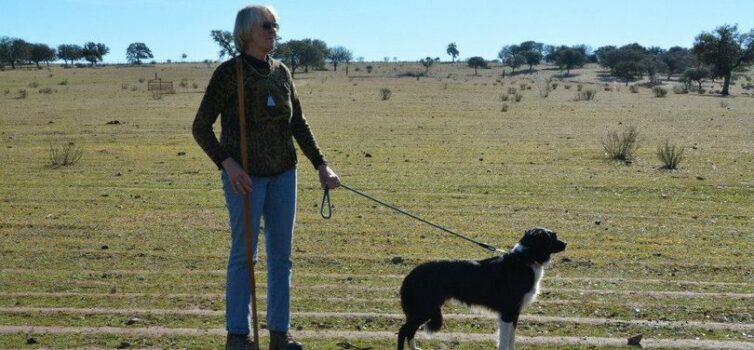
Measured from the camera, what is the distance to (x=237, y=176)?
5129 millimetres

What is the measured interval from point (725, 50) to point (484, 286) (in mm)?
63831

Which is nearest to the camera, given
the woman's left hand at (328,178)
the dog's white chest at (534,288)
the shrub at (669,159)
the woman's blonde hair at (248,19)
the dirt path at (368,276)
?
the woman's blonde hair at (248,19)

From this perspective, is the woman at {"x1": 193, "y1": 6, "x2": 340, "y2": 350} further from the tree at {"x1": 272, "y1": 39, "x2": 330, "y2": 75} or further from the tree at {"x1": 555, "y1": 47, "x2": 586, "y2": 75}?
the tree at {"x1": 555, "y1": 47, "x2": 586, "y2": 75}

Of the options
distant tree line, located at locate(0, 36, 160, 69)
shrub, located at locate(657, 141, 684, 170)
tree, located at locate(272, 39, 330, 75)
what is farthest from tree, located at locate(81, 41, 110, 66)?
shrub, located at locate(657, 141, 684, 170)

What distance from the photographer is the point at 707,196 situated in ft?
44.9

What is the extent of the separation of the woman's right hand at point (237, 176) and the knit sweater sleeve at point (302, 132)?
2.29 feet

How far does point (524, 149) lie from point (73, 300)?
14.8m

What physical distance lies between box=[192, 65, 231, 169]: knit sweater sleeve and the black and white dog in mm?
Result: 1716

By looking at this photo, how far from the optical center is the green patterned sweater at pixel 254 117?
17.1ft

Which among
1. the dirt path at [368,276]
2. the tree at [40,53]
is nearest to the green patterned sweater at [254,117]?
the dirt path at [368,276]

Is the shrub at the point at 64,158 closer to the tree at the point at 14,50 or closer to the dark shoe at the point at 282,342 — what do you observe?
the dark shoe at the point at 282,342

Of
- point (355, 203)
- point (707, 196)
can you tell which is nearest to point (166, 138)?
point (355, 203)

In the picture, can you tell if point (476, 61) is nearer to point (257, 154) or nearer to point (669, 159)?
point (669, 159)

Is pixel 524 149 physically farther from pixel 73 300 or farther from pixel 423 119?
pixel 73 300
